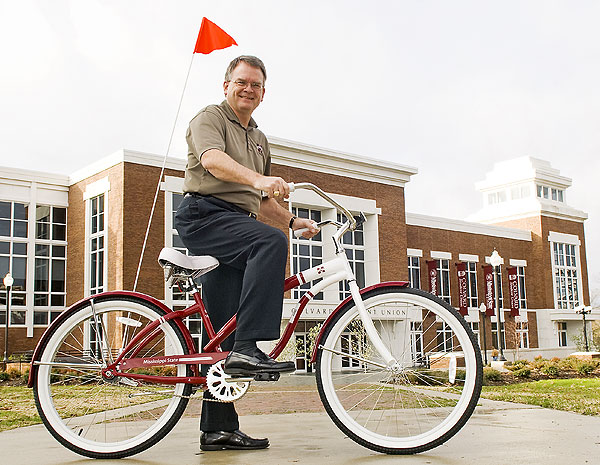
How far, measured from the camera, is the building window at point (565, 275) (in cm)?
4981

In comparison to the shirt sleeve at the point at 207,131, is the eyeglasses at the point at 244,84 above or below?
above

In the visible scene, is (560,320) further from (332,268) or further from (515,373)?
(332,268)

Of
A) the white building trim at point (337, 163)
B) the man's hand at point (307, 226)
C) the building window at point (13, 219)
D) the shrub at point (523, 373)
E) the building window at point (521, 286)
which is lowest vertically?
the shrub at point (523, 373)

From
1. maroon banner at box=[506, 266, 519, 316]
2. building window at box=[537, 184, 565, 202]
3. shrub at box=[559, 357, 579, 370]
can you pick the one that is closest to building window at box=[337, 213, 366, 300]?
maroon banner at box=[506, 266, 519, 316]

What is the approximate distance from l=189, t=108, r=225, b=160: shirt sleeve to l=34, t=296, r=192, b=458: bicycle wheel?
2.99ft

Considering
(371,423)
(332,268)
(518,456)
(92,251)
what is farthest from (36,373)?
(92,251)

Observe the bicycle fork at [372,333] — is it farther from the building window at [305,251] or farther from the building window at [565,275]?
the building window at [565,275]

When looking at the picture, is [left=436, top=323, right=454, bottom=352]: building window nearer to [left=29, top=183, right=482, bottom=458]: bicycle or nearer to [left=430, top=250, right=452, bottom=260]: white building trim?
[left=29, top=183, right=482, bottom=458]: bicycle

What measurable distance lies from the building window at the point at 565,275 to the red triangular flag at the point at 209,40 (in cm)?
4014

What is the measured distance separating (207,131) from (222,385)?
136cm

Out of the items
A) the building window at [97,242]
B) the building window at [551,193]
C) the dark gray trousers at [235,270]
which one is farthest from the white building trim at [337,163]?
the dark gray trousers at [235,270]

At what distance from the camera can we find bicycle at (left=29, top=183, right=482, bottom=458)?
354 cm

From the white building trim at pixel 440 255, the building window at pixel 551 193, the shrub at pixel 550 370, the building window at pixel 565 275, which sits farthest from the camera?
the building window at pixel 551 193

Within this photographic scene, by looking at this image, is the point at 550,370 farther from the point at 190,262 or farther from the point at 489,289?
the point at 489,289
